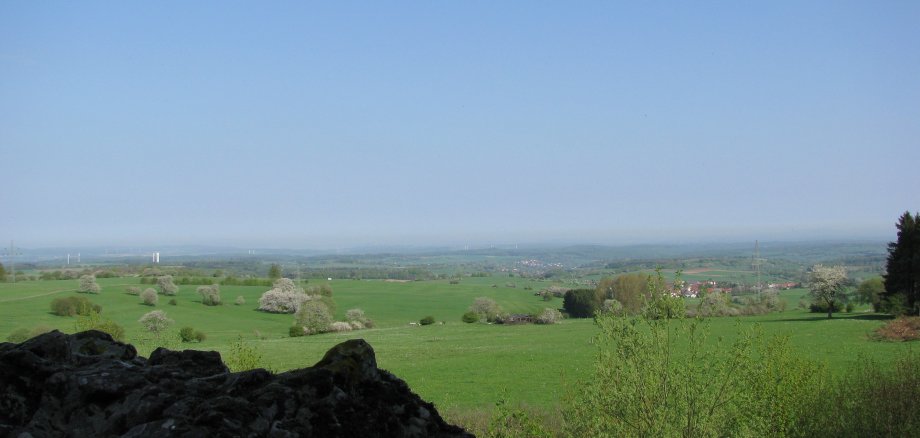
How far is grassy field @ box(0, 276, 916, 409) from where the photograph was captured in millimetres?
35031

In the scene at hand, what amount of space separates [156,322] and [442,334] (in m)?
28.0

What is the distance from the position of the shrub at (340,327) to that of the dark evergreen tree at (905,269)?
174 feet

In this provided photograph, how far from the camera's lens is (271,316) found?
88250 mm

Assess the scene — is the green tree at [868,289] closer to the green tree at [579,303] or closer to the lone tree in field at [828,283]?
the lone tree in field at [828,283]

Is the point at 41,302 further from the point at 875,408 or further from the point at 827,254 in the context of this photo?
the point at 827,254

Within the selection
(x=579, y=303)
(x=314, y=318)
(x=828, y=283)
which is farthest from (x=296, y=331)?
(x=828, y=283)

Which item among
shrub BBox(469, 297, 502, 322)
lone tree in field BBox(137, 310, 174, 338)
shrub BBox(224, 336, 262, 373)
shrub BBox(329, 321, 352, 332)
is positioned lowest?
shrub BBox(329, 321, 352, 332)

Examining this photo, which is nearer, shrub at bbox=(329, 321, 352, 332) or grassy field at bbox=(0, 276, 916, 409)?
grassy field at bbox=(0, 276, 916, 409)

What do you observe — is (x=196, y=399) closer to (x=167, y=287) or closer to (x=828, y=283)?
(x=828, y=283)

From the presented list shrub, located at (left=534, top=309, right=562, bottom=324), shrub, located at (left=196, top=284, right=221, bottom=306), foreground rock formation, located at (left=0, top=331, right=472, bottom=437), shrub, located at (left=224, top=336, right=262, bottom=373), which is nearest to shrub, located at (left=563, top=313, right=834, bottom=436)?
foreground rock formation, located at (left=0, top=331, right=472, bottom=437)

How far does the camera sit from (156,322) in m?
67.2

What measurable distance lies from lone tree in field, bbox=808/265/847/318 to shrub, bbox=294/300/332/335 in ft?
164

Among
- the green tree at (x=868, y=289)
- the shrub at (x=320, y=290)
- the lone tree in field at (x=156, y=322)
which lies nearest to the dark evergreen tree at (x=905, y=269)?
the green tree at (x=868, y=289)

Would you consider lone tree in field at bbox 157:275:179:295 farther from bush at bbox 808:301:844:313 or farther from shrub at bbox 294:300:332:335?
bush at bbox 808:301:844:313
